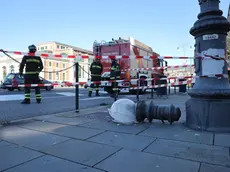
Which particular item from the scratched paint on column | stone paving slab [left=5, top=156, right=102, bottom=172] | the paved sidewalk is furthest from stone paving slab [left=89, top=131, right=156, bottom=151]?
the scratched paint on column

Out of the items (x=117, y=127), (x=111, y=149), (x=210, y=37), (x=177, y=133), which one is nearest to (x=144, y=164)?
(x=111, y=149)

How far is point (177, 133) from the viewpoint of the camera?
11.3 ft

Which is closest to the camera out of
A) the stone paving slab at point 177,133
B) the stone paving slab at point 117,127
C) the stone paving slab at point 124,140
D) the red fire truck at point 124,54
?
the stone paving slab at point 124,140

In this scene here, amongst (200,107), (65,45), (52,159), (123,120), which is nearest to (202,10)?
(200,107)

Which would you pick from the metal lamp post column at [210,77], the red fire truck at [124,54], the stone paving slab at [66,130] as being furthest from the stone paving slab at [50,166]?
the red fire truck at [124,54]

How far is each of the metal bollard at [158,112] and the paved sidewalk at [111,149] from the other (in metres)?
0.18

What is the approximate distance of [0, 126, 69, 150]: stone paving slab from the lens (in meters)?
2.89

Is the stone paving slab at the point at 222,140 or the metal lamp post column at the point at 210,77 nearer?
the stone paving slab at the point at 222,140

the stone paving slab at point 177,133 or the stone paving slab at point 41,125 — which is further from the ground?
the stone paving slab at point 41,125

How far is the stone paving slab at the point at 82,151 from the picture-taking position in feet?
7.68

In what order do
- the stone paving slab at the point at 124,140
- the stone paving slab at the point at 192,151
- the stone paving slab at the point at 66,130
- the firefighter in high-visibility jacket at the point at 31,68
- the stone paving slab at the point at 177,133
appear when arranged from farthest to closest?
1. the firefighter in high-visibility jacket at the point at 31,68
2. the stone paving slab at the point at 66,130
3. the stone paving slab at the point at 177,133
4. the stone paving slab at the point at 124,140
5. the stone paving slab at the point at 192,151

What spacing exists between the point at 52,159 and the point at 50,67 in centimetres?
6364

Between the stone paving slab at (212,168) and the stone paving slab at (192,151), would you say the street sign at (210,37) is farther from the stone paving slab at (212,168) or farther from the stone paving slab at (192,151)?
the stone paving slab at (212,168)

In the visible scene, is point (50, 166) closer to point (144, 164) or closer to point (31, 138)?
point (144, 164)
